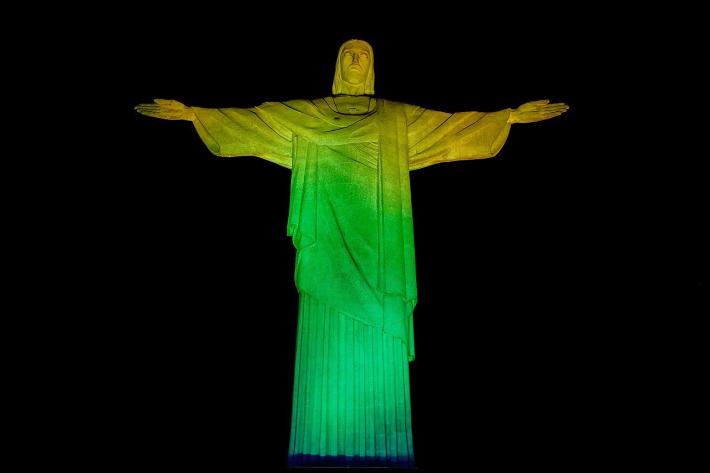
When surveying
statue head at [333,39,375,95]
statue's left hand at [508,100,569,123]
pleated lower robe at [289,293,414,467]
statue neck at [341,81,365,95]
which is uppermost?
statue head at [333,39,375,95]

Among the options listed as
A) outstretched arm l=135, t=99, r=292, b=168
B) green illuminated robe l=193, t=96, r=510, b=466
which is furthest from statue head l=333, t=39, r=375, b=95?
outstretched arm l=135, t=99, r=292, b=168

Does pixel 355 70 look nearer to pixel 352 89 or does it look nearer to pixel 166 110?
pixel 352 89

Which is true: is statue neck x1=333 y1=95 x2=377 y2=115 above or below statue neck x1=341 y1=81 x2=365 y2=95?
below

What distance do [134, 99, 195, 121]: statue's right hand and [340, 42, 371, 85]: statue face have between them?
4.68 feet

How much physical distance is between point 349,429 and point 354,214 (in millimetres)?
1603

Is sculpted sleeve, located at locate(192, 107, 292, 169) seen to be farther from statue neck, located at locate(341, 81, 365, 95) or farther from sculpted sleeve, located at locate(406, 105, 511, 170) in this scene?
sculpted sleeve, located at locate(406, 105, 511, 170)

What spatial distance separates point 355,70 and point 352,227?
167cm

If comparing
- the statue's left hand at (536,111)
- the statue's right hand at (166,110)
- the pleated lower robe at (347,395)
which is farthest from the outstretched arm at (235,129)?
the statue's left hand at (536,111)

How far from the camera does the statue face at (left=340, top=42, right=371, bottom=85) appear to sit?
225 inches

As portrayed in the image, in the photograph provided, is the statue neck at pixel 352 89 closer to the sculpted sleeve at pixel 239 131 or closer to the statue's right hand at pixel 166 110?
the sculpted sleeve at pixel 239 131

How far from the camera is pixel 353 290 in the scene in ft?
15.2

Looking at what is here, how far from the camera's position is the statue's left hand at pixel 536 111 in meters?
5.32

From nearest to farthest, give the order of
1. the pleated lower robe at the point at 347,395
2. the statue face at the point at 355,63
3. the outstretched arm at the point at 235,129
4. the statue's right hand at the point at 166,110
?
the pleated lower robe at the point at 347,395, the statue's right hand at the point at 166,110, the outstretched arm at the point at 235,129, the statue face at the point at 355,63

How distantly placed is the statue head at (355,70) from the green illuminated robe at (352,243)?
1.05 feet
